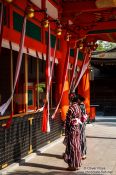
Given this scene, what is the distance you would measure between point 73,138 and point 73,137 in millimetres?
21

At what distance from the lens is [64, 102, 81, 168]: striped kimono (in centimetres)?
840

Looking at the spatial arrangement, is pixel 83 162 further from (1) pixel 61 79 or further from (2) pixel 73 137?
(1) pixel 61 79

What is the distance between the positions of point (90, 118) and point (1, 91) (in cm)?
1103

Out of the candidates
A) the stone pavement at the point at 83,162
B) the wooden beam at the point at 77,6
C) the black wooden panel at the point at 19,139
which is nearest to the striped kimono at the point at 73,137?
the stone pavement at the point at 83,162

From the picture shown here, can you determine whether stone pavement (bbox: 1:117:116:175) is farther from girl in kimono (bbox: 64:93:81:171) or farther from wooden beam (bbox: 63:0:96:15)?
wooden beam (bbox: 63:0:96:15)

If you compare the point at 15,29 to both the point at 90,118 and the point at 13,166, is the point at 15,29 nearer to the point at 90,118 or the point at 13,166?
the point at 13,166

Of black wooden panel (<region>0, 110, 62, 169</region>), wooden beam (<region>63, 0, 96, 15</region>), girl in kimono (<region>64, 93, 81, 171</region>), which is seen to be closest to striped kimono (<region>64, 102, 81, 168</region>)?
girl in kimono (<region>64, 93, 81, 171</region>)

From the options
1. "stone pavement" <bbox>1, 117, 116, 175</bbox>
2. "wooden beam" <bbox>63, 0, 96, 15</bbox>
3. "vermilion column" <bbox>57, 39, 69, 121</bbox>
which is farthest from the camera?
"vermilion column" <bbox>57, 39, 69, 121</bbox>

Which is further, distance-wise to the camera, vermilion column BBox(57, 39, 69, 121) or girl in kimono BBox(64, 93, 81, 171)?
vermilion column BBox(57, 39, 69, 121)

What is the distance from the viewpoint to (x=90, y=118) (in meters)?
19.1

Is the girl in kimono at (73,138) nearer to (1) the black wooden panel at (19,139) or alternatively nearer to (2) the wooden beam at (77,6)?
(1) the black wooden panel at (19,139)

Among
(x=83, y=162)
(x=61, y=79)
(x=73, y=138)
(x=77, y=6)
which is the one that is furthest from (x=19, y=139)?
(x=77, y=6)

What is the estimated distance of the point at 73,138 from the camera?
27.7ft

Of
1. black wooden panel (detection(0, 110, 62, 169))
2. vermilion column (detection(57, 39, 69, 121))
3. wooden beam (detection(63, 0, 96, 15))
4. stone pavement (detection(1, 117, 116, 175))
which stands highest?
wooden beam (detection(63, 0, 96, 15))
